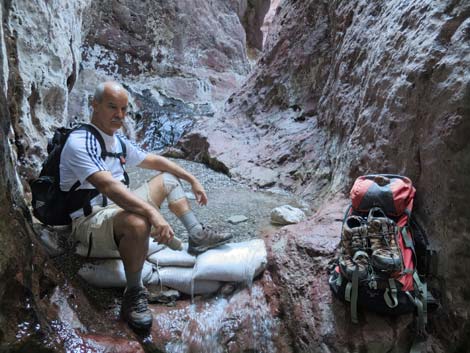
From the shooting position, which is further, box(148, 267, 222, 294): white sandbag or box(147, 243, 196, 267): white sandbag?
box(147, 243, 196, 267): white sandbag

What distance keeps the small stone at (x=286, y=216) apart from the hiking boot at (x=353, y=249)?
1.76 m

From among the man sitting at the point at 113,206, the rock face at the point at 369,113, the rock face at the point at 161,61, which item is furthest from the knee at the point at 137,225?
the rock face at the point at 161,61

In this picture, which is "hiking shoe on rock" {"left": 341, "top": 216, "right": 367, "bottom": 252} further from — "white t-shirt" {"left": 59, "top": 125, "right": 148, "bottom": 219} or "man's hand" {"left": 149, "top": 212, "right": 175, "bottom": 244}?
"white t-shirt" {"left": 59, "top": 125, "right": 148, "bottom": 219}

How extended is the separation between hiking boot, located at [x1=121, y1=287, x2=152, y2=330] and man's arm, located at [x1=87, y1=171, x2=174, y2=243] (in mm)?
485

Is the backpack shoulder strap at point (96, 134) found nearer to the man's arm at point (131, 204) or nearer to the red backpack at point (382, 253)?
the man's arm at point (131, 204)

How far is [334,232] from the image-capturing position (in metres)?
3.34

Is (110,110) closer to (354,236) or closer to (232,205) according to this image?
(354,236)

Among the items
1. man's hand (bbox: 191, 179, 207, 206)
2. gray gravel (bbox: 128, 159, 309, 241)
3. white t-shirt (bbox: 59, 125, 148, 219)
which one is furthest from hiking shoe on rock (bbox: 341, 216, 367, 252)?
white t-shirt (bbox: 59, 125, 148, 219)

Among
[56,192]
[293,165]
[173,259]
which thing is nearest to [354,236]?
[173,259]

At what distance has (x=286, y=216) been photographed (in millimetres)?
4613

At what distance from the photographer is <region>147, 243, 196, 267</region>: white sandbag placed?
3.15m

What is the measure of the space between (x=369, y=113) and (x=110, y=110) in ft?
8.87

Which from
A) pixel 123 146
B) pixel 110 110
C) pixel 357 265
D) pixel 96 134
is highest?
pixel 110 110

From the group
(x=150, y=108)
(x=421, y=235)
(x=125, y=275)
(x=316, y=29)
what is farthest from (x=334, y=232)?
(x=150, y=108)
